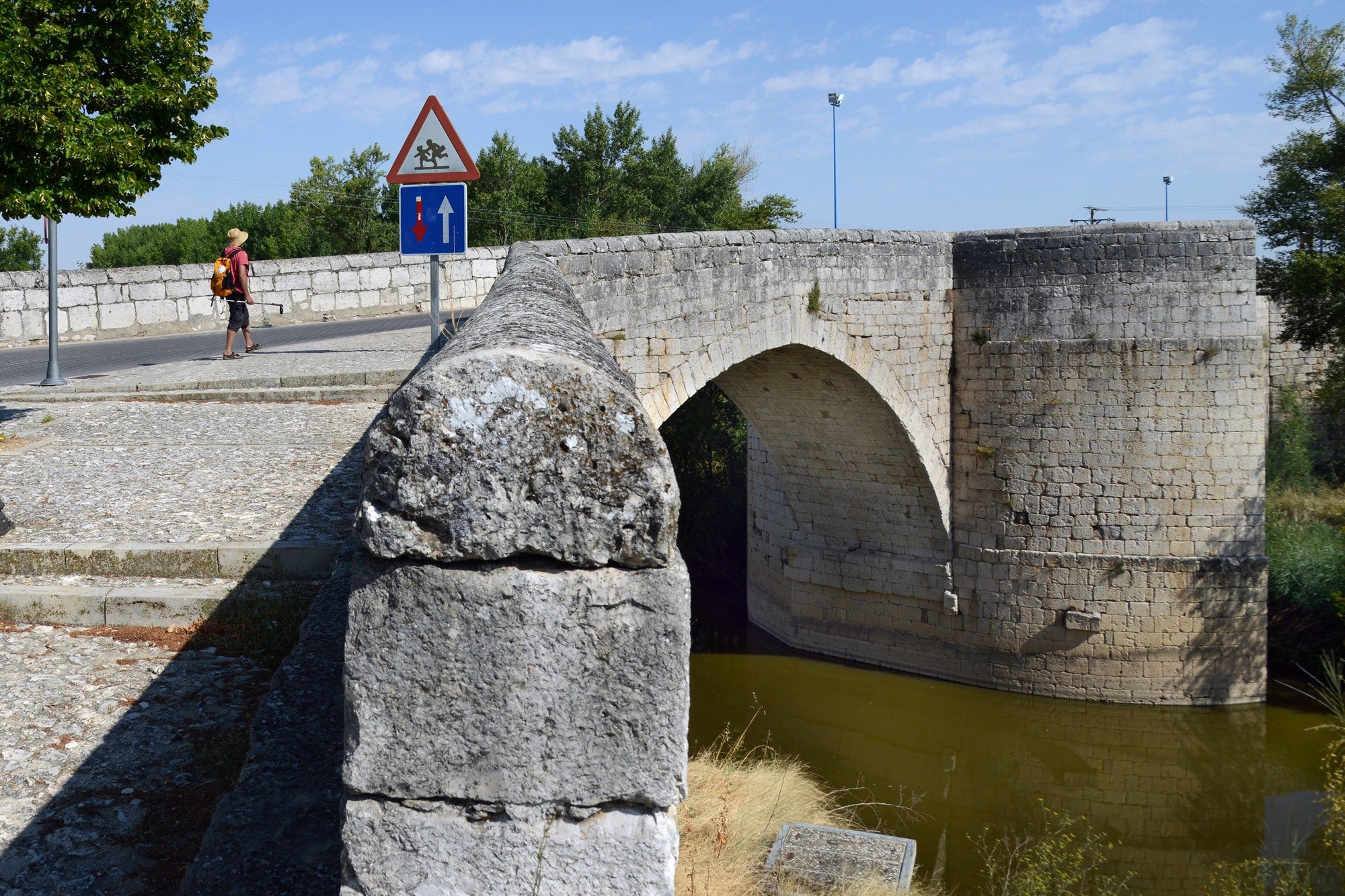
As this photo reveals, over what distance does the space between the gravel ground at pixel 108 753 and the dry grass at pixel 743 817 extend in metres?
1.70

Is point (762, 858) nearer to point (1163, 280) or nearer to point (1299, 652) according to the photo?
point (1163, 280)

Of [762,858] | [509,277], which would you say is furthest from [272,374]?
[509,277]

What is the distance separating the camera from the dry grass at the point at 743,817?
18.0 feet

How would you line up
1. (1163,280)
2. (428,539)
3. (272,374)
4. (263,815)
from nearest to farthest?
(428,539) < (263,815) < (272,374) < (1163,280)

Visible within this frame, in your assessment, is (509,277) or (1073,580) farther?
(1073,580)

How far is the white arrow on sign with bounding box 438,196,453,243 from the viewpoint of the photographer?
620cm

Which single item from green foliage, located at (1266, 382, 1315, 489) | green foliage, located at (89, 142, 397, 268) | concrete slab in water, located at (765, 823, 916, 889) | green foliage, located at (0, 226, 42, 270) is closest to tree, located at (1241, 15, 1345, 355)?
green foliage, located at (1266, 382, 1315, 489)

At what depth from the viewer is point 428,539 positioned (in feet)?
5.51

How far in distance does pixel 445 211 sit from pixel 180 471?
7.39 feet

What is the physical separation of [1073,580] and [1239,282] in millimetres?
3274

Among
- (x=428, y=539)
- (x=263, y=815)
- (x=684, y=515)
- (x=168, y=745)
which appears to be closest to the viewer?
(x=428, y=539)

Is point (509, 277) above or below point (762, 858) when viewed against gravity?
above

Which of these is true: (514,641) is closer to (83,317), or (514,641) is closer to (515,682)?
(515,682)

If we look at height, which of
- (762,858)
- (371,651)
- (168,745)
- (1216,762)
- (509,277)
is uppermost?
(509,277)
